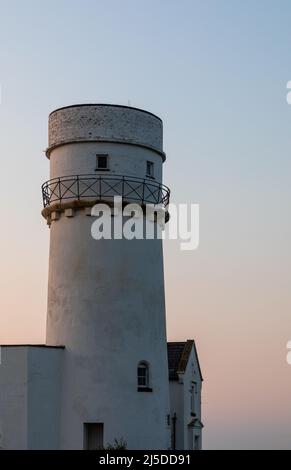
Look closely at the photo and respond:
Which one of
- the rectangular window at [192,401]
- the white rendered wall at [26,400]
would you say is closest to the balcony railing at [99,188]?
the white rendered wall at [26,400]

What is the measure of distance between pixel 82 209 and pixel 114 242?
6.90 feet

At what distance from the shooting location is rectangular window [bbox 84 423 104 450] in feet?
150

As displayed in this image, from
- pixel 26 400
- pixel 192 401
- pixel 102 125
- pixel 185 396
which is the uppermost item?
pixel 102 125

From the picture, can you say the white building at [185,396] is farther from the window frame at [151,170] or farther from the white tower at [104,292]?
the window frame at [151,170]

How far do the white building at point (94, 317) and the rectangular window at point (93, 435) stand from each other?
0.06 meters

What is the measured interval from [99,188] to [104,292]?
186 inches

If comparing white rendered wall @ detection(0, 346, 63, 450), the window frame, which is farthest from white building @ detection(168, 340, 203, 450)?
the window frame

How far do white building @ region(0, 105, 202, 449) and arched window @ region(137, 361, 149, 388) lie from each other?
0.05 m

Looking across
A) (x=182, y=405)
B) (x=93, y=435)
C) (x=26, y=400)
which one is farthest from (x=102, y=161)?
(x=182, y=405)

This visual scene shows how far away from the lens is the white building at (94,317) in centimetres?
4534

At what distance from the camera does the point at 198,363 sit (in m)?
57.6

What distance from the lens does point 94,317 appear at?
4619 cm

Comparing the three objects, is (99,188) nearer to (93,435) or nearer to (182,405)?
(93,435)

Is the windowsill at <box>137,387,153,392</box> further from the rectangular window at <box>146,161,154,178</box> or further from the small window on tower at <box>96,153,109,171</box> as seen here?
the small window on tower at <box>96,153,109,171</box>
